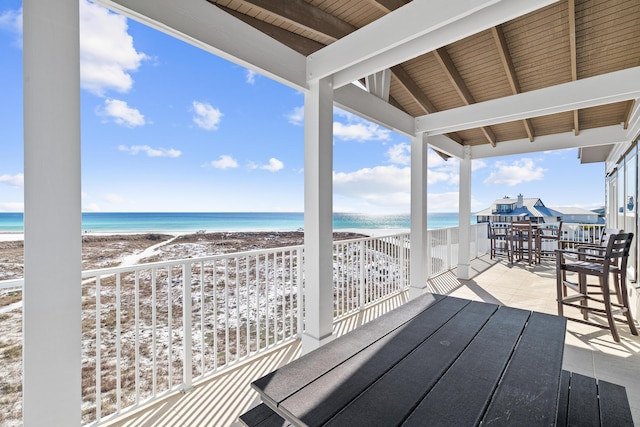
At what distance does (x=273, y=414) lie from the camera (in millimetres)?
1211

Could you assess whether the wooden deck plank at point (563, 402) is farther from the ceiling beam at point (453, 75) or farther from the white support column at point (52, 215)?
the ceiling beam at point (453, 75)

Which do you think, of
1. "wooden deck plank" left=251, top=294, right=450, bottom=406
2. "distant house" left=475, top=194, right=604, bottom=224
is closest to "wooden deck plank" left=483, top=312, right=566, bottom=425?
"wooden deck plank" left=251, top=294, right=450, bottom=406

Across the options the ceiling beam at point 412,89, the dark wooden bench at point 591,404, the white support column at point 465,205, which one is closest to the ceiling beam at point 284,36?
the ceiling beam at point 412,89

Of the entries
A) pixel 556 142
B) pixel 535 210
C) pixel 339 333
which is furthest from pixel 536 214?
pixel 339 333

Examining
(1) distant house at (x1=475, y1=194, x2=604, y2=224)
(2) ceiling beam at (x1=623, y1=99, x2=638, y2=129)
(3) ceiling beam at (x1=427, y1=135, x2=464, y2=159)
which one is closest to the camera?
(2) ceiling beam at (x1=623, y1=99, x2=638, y2=129)

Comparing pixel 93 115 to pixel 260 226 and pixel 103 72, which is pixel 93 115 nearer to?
pixel 103 72

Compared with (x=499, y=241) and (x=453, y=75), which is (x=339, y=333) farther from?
(x=499, y=241)

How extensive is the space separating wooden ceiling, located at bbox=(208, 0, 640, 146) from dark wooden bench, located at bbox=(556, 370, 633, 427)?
2.99 m

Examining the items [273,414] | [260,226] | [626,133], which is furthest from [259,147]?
[273,414]

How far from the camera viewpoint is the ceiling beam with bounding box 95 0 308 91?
168 cm

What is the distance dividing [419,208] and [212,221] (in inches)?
865

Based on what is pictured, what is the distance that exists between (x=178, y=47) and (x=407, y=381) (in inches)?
593

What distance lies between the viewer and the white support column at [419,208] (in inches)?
171

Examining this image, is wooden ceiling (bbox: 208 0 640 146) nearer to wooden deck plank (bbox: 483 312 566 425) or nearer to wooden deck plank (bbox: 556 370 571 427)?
wooden deck plank (bbox: 483 312 566 425)
